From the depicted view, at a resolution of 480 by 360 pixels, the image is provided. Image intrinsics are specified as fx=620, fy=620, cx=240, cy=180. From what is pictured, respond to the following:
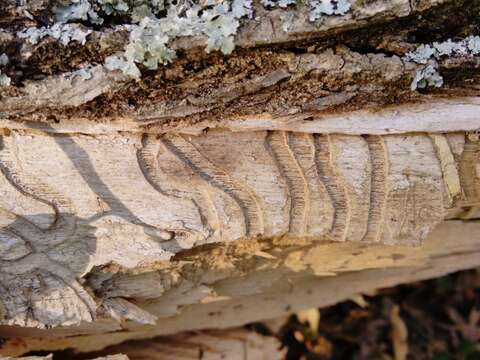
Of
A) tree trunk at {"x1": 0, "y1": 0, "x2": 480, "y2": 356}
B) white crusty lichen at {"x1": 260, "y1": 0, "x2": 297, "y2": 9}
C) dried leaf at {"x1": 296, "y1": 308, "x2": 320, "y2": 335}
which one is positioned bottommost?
dried leaf at {"x1": 296, "y1": 308, "x2": 320, "y2": 335}

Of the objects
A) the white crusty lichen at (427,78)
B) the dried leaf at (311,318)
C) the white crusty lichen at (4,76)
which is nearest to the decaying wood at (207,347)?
the dried leaf at (311,318)

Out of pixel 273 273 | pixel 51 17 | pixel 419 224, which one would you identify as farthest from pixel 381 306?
pixel 51 17

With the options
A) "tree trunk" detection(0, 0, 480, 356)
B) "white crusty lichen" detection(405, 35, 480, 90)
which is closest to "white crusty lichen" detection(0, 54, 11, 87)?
"tree trunk" detection(0, 0, 480, 356)

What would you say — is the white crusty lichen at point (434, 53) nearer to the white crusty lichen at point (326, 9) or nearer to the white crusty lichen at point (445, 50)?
the white crusty lichen at point (445, 50)

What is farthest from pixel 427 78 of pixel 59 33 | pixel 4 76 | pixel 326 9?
pixel 4 76

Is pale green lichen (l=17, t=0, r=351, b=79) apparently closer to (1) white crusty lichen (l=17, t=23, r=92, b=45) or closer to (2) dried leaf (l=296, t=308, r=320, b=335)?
(1) white crusty lichen (l=17, t=23, r=92, b=45)

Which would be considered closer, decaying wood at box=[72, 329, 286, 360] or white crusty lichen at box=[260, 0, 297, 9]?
white crusty lichen at box=[260, 0, 297, 9]

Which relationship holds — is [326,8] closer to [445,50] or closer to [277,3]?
[277,3]
